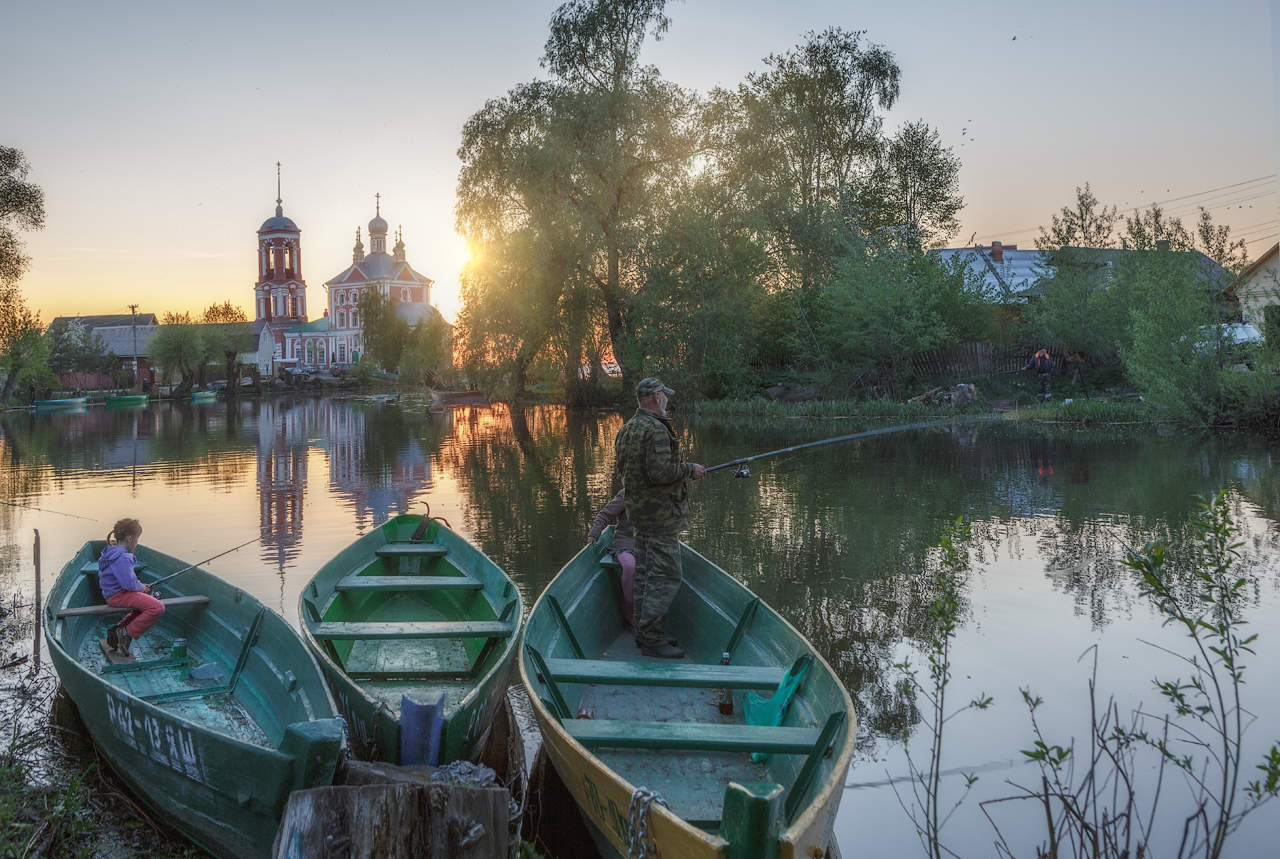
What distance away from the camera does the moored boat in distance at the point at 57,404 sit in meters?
55.6

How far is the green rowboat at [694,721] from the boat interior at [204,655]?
1.37 meters

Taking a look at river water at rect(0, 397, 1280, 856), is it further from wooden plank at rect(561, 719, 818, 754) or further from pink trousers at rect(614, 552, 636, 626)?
pink trousers at rect(614, 552, 636, 626)

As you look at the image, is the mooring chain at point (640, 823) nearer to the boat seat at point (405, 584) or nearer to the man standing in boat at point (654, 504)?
the man standing in boat at point (654, 504)

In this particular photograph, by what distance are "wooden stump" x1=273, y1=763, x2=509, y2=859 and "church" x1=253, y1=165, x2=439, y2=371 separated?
10305 centimetres

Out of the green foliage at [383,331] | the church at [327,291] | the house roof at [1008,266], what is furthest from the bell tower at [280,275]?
the house roof at [1008,266]

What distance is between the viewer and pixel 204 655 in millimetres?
7176

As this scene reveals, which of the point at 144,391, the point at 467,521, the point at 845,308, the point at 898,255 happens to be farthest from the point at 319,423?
the point at 144,391

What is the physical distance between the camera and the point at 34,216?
29.8 m

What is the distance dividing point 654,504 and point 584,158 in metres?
29.4

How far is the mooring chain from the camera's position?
362 centimetres

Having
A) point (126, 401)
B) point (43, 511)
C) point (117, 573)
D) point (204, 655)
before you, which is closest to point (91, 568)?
point (117, 573)

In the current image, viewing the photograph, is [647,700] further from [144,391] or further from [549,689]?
[144,391]

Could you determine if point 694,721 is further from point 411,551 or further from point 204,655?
point 411,551

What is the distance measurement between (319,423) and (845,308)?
20.4 meters
